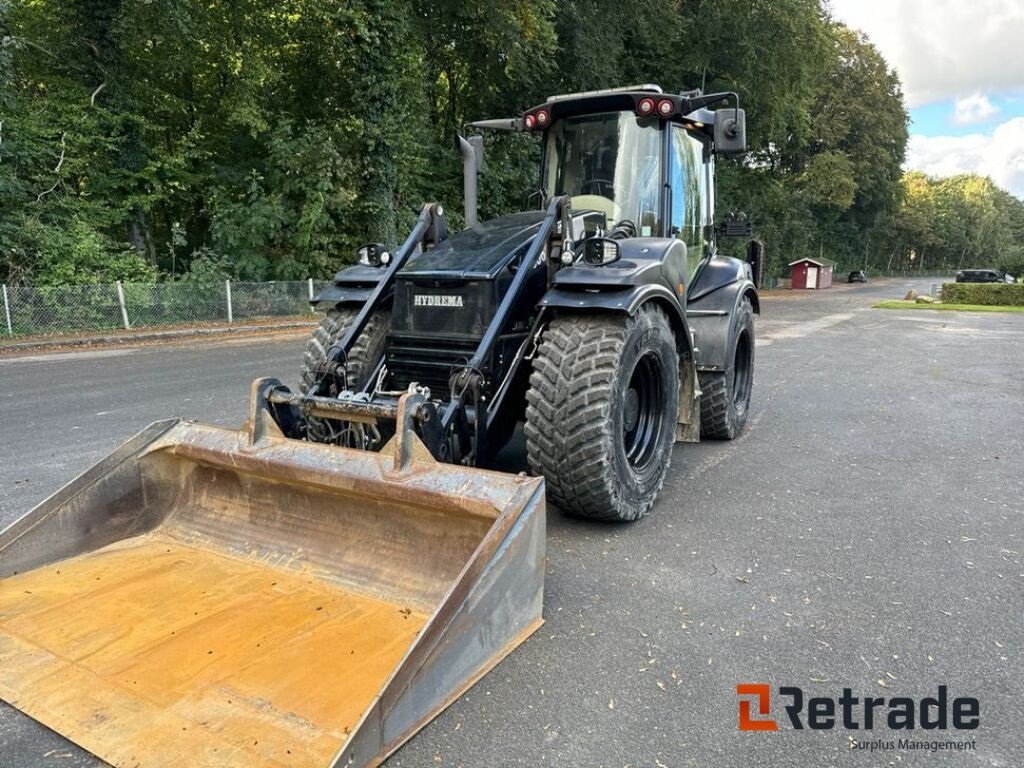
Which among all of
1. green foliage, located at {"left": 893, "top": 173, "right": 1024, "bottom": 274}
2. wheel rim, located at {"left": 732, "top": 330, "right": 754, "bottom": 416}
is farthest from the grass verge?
green foliage, located at {"left": 893, "top": 173, "right": 1024, "bottom": 274}

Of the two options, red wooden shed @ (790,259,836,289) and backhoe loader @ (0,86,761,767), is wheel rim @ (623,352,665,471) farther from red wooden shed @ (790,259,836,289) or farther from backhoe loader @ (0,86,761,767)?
red wooden shed @ (790,259,836,289)

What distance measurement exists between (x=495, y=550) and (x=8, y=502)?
11.4 feet

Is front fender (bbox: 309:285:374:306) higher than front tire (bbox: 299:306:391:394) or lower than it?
higher

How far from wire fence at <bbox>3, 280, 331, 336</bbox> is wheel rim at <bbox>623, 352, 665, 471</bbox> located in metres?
13.3

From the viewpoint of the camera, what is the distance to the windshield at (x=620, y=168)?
5.06m

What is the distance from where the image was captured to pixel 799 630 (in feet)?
9.85

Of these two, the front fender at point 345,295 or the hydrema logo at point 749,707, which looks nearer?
the hydrema logo at point 749,707

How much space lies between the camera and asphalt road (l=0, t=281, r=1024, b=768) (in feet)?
7.61

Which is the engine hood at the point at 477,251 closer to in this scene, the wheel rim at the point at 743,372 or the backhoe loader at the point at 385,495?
the backhoe loader at the point at 385,495

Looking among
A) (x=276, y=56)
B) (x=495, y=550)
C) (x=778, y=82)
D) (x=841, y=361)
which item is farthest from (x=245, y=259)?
(x=778, y=82)

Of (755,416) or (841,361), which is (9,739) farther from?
(841,361)

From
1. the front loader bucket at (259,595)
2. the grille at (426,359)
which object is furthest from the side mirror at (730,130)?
the front loader bucket at (259,595)

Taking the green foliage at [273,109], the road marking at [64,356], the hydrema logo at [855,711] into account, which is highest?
the green foliage at [273,109]

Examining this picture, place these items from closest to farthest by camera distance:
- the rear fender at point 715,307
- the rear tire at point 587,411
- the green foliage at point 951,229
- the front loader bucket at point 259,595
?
1. the front loader bucket at point 259,595
2. the rear tire at point 587,411
3. the rear fender at point 715,307
4. the green foliage at point 951,229
